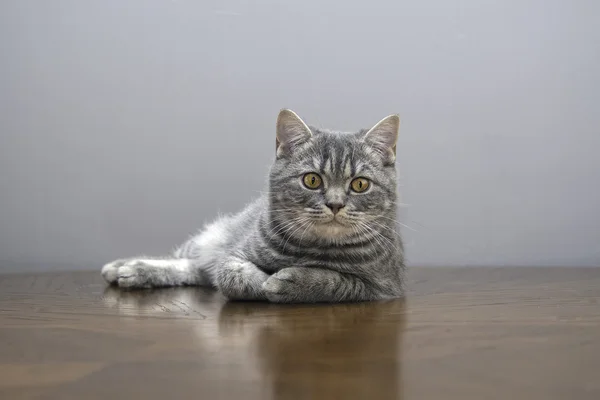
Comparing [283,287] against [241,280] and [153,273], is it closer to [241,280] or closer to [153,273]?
[241,280]

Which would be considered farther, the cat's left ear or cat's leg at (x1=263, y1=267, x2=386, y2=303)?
A: the cat's left ear

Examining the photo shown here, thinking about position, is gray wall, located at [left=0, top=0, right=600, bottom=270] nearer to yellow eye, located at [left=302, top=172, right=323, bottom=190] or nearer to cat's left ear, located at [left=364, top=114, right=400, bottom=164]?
cat's left ear, located at [left=364, top=114, right=400, bottom=164]

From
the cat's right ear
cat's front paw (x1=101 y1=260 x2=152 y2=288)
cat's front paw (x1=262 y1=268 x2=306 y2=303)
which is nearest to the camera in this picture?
cat's front paw (x1=262 y1=268 x2=306 y2=303)

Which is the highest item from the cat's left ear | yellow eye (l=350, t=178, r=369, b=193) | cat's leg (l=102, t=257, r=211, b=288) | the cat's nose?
the cat's left ear

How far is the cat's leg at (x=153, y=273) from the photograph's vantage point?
1933 millimetres

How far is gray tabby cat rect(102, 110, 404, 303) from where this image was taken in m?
1.59

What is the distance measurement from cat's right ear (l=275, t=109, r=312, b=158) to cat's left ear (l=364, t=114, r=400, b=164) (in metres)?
0.18

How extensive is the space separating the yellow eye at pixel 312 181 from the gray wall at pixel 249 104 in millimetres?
816

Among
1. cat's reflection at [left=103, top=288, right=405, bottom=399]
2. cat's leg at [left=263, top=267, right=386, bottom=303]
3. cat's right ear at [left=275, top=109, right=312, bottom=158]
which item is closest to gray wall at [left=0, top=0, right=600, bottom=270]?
cat's right ear at [left=275, top=109, right=312, bottom=158]

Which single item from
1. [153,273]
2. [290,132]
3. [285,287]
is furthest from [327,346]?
[153,273]

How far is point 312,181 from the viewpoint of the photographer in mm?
1650

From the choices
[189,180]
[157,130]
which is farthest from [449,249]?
[157,130]

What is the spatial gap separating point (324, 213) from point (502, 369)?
72cm

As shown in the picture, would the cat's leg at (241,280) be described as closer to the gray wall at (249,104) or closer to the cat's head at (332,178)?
the cat's head at (332,178)
